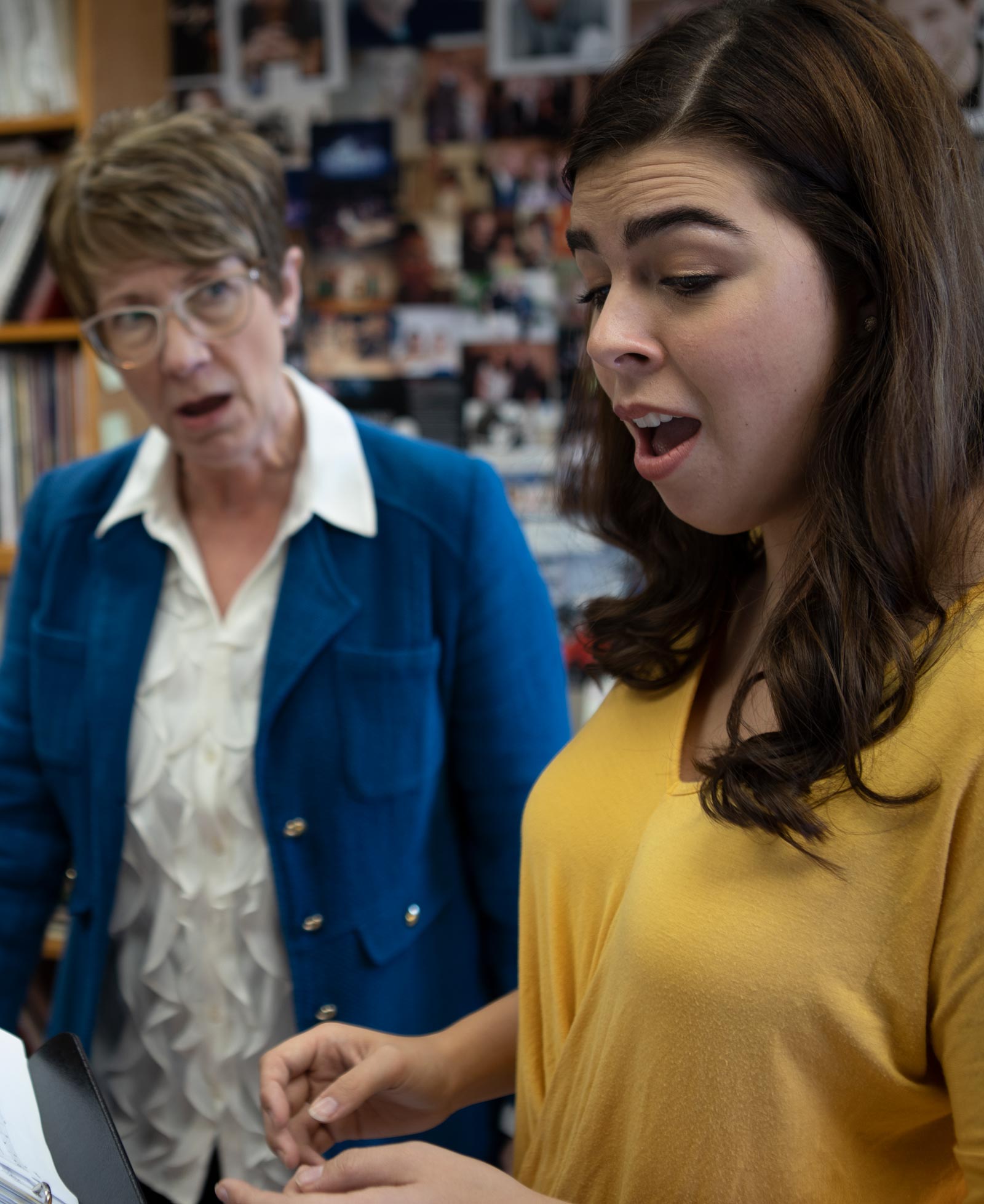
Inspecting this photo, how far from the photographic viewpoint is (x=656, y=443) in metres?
0.77

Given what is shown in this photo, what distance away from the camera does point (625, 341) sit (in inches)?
28.5

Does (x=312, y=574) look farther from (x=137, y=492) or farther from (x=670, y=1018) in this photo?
(x=670, y=1018)

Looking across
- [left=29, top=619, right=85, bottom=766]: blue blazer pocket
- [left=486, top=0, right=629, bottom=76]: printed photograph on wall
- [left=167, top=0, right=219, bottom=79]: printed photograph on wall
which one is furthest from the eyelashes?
[left=167, top=0, right=219, bottom=79]: printed photograph on wall

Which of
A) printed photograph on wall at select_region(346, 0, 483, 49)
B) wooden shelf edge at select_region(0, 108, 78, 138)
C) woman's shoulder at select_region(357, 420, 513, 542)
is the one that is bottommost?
woman's shoulder at select_region(357, 420, 513, 542)

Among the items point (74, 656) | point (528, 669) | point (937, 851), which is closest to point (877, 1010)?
point (937, 851)

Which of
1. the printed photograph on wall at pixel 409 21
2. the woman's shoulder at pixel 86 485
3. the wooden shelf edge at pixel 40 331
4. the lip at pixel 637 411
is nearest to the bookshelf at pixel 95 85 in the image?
the wooden shelf edge at pixel 40 331

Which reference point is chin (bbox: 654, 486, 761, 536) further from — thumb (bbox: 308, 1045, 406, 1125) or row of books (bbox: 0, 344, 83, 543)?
row of books (bbox: 0, 344, 83, 543)

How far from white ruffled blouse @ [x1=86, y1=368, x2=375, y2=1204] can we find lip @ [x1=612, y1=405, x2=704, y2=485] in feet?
1.94

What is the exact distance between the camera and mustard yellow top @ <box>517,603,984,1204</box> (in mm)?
627

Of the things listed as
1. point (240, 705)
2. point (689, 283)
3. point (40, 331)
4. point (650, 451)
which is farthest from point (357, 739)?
point (40, 331)

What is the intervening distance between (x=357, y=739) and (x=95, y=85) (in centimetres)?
134

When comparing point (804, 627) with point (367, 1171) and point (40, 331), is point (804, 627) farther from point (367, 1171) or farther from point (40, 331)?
point (40, 331)

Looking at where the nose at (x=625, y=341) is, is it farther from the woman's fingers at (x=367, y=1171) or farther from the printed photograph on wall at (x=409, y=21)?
the printed photograph on wall at (x=409, y=21)

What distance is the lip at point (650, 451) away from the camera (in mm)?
738
